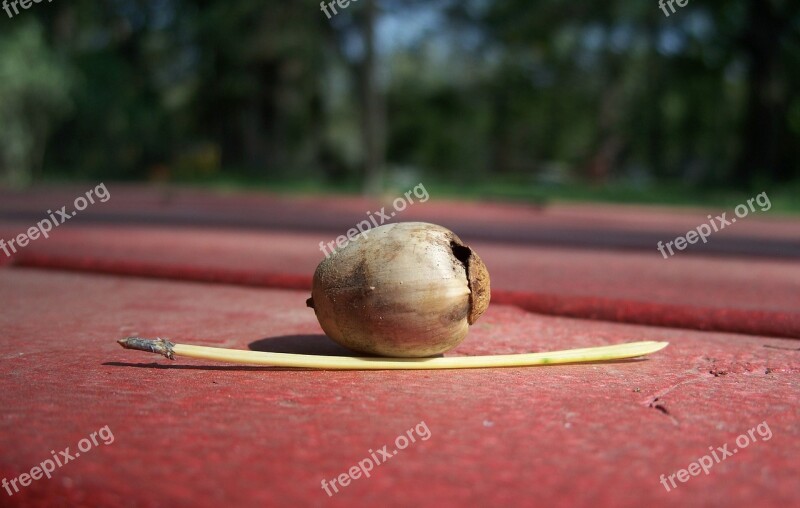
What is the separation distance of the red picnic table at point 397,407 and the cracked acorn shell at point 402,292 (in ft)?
0.33

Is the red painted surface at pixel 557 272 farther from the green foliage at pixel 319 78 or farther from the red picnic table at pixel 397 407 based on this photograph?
the green foliage at pixel 319 78

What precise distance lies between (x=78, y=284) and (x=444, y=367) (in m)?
2.47

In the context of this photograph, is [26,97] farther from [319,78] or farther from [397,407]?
[397,407]

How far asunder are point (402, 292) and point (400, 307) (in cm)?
4

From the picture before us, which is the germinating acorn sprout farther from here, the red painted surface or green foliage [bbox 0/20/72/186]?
green foliage [bbox 0/20/72/186]

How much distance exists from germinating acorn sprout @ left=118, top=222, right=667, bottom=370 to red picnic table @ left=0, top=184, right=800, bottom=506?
0.04 m

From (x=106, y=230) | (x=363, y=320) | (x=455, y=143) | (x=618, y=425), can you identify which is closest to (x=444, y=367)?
(x=363, y=320)

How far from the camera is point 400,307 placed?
1.99 meters

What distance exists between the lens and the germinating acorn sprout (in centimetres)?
199

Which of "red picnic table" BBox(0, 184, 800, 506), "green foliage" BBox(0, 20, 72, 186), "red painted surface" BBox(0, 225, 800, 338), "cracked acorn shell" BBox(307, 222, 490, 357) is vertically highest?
"green foliage" BBox(0, 20, 72, 186)

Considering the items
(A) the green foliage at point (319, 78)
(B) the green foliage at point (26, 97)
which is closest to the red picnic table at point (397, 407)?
(A) the green foliage at point (319, 78)

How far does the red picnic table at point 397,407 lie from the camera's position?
1.25m


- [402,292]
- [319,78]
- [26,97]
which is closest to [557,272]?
[402,292]

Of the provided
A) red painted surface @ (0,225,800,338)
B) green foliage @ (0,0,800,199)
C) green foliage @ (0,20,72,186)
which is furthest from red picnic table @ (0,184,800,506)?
green foliage @ (0,20,72,186)
